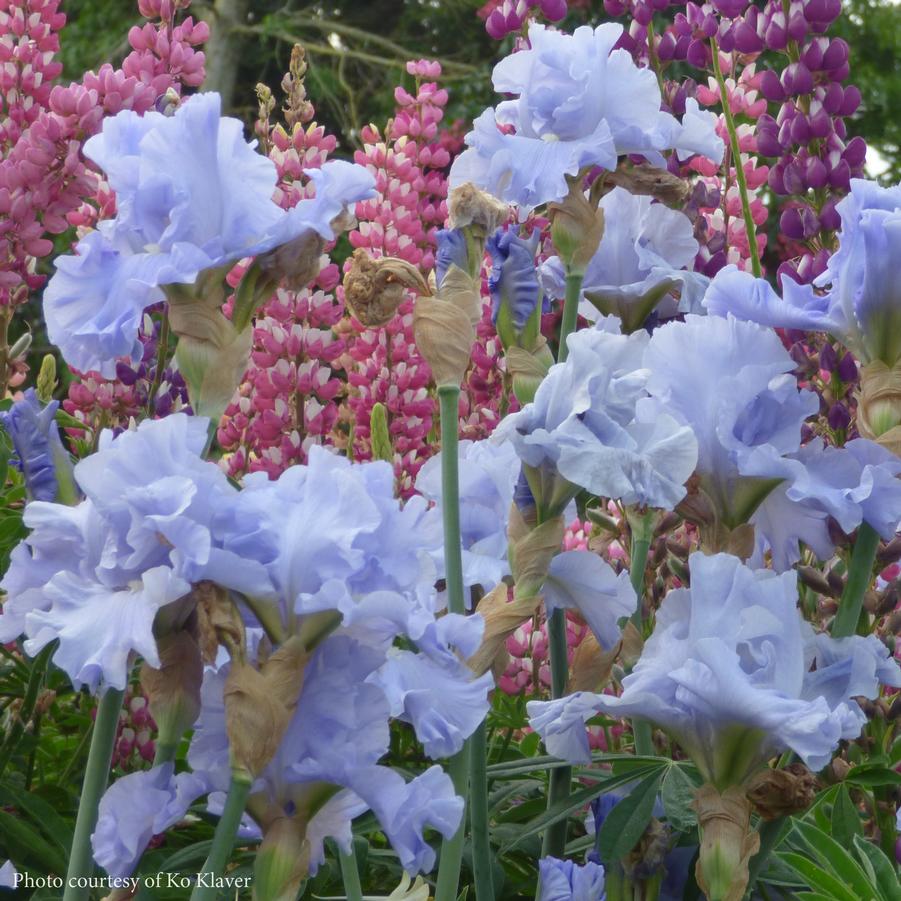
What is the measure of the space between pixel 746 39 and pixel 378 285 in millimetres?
493

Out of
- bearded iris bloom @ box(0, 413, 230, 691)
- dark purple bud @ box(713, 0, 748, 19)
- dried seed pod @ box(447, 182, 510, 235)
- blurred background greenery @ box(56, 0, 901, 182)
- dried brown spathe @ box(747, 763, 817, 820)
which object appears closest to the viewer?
bearded iris bloom @ box(0, 413, 230, 691)

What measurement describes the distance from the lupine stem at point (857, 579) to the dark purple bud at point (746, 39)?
1.68 ft

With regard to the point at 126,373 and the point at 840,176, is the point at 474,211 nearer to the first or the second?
the point at 840,176

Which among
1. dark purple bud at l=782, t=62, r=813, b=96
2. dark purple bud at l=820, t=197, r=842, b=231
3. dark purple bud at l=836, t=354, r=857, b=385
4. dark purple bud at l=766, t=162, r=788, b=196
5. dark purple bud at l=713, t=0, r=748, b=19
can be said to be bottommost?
dark purple bud at l=836, t=354, r=857, b=385

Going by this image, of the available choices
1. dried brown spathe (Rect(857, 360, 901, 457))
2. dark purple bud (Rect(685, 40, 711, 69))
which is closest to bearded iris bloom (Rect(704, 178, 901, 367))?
dried brown spathe (Rect(857, 360, 901, 457))

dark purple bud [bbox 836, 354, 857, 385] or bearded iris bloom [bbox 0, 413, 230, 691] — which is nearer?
bearded iris bloom [bbox 0, 413, 230, 691]

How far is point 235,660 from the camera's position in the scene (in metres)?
0.52

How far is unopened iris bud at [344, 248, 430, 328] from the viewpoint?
71 centimetres

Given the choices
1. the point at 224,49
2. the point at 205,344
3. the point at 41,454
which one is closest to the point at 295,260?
the point at 205,344

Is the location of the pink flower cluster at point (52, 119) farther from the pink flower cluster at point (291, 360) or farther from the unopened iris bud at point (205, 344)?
the unopened iris bud at point (205, 344)

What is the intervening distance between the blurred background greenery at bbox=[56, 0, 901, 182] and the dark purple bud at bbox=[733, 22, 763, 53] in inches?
179

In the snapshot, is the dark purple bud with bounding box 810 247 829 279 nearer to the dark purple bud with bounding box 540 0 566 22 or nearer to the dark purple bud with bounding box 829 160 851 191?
the dark purple bud with bounding box 829 160 851 191

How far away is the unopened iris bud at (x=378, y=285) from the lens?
0.71 metres

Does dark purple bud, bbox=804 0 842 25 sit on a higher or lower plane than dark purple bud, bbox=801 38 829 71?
higher
